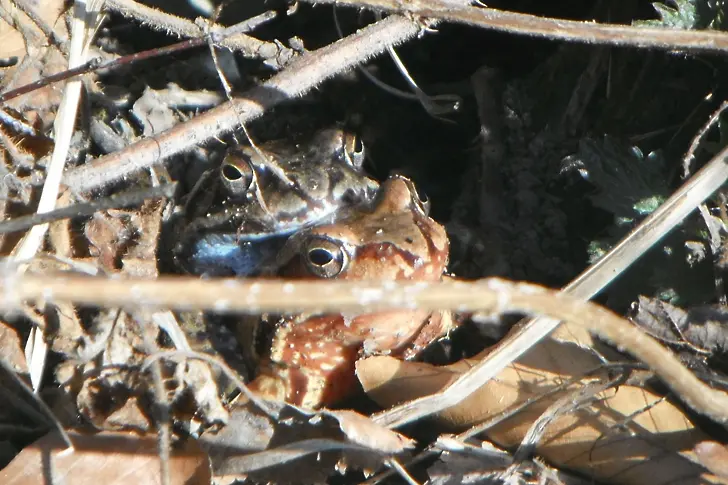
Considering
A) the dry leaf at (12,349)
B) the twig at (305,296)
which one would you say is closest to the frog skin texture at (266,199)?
the dry leaf at (12,349)

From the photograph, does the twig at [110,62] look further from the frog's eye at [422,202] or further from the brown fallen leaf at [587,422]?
the brown fallen leaf at [587,422]

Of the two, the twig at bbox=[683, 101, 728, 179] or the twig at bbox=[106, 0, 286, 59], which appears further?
the twig at bbox=[106, 0, 286, 59]

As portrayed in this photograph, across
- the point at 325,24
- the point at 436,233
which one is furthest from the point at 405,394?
the point at 325,24

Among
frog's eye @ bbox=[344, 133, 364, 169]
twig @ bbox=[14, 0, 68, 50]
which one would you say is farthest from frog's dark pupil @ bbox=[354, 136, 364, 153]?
twig @ bbox=[14, 0, 68, 50]

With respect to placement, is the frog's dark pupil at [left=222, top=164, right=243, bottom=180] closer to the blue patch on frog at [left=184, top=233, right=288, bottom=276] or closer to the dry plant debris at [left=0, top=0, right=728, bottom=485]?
the dry plant debris at [left=0, top=0, right=728, bottom=485]

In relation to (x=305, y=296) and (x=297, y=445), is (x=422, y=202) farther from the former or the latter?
(x=305, y=296)

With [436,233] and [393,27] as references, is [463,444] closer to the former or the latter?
[436,233]
